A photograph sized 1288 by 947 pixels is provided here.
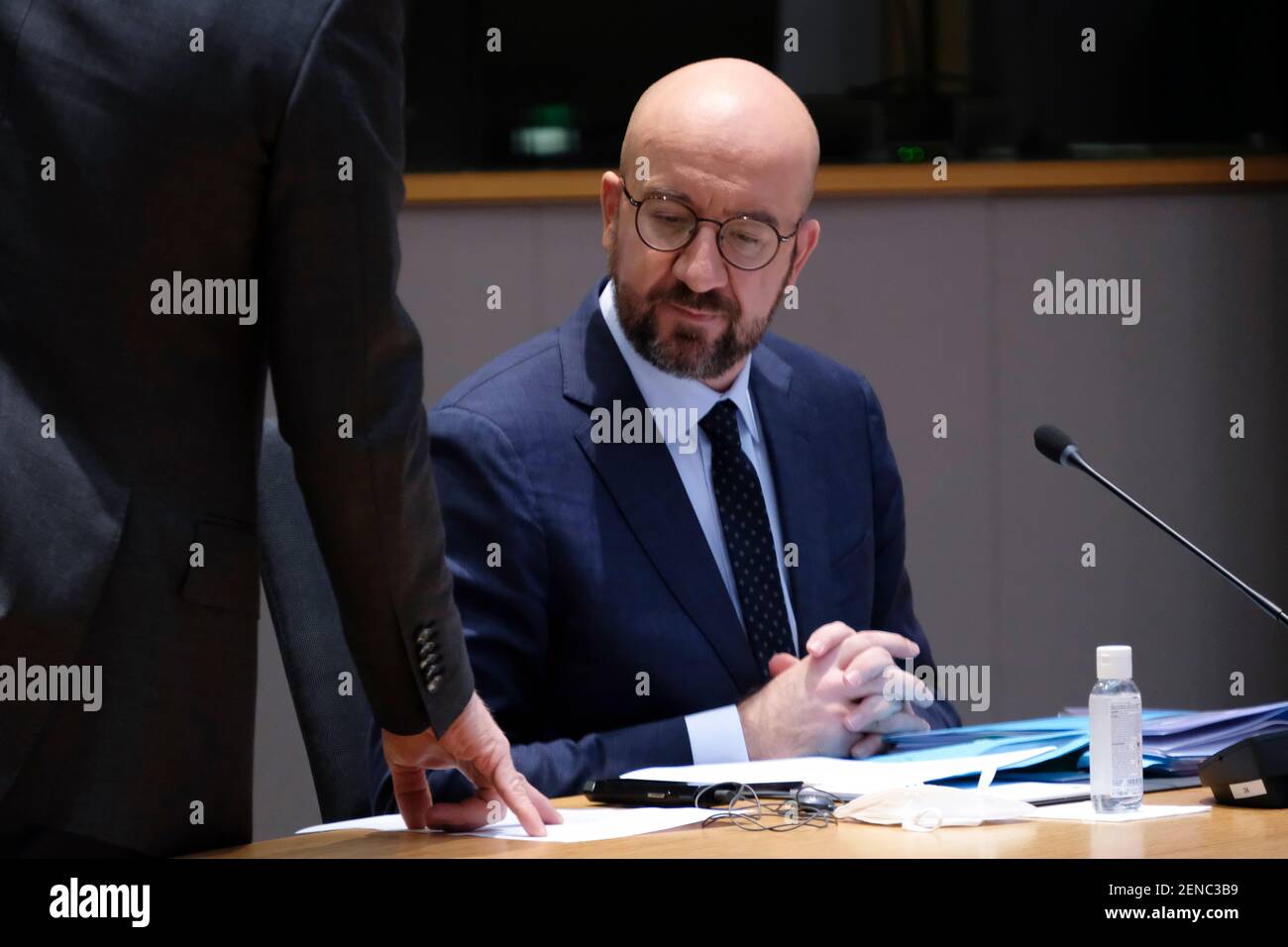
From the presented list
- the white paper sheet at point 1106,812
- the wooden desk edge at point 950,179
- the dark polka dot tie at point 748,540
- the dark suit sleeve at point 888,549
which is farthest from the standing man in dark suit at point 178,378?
the wooden desk edge at point 950,179

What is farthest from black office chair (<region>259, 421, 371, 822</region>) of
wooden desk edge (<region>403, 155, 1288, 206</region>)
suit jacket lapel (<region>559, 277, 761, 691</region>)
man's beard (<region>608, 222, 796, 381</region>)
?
wooden desk edge (<region>403, 155, 1288, 206</region>)

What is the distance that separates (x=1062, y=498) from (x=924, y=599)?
0.38m

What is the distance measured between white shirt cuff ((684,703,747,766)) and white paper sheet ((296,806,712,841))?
0.31 m

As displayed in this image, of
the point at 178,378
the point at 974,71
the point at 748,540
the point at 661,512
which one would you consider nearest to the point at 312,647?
the point at 661,512

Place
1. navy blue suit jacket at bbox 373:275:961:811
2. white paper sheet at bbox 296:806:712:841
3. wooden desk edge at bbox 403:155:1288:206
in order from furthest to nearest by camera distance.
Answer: wooden desk edge at bbox 403:155:1288:206
navy blue suit jacket at bbox 373:275:961:811
white paper sheet at bbox 296:806:712:841

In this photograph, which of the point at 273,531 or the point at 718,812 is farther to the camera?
the point at 273,531

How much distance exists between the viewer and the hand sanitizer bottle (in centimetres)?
147

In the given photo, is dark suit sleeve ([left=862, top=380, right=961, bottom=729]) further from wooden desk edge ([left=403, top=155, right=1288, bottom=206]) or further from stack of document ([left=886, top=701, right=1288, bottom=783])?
wooden desk edge ([left=403, top=155, right=1288, bottom=206])

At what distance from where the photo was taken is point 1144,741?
171 cm

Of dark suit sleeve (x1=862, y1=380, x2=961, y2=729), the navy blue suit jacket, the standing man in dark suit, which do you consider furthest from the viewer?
dark suit sleeve (x1=862, y1=380, x2=961, y2=729)

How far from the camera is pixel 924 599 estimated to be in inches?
140

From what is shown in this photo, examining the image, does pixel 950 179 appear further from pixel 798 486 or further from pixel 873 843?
pixel 873 843

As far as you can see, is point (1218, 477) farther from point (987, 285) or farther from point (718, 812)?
point (718, 812)
